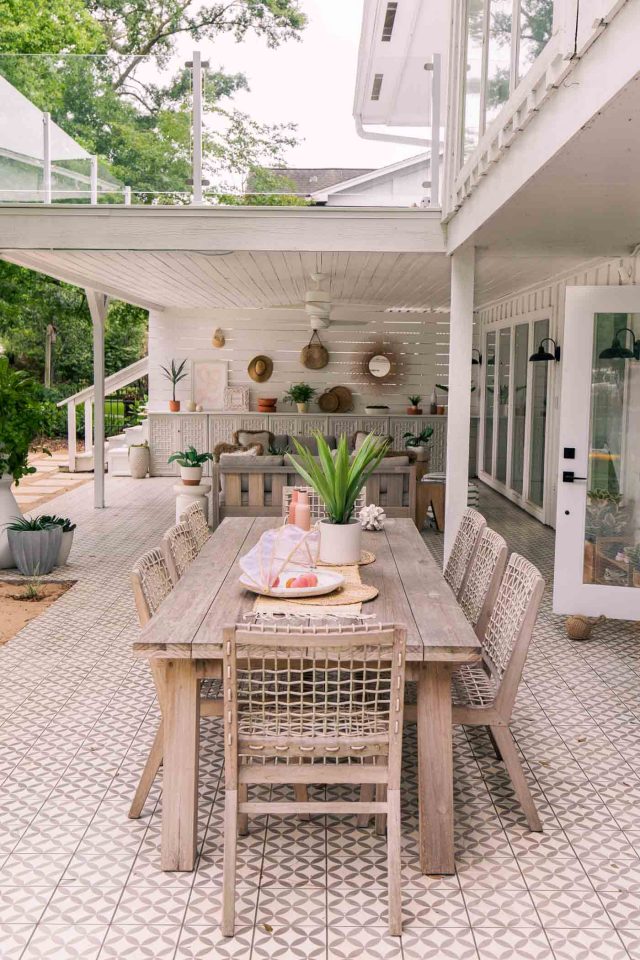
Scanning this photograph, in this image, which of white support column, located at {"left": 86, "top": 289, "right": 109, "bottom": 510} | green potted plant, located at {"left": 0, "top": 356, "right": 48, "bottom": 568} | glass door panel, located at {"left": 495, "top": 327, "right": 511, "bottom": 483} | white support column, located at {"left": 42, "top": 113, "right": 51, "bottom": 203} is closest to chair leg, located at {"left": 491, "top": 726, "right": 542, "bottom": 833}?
green potted plant, located at {"left": 0, "top": 356, "right": 48, "bottom": 568}

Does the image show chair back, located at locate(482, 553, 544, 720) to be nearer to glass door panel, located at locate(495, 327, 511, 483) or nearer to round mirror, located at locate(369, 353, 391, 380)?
glass door panel, located at locate(495, 327, 511, 483)

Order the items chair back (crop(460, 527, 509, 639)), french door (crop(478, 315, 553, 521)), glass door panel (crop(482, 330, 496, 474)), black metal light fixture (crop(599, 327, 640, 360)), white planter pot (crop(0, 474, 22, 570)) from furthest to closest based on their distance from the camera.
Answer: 1. glass door panel (crop(482, 330, 496, 474))
2. french door (crop(478, 315, 553, 521))
3. white planter pot (crop(0, 474, 22, 570))
4. black metal light fixture (crop(599, 327, 640, 360))
5. chair back (crop(460, 527, 509, 639))

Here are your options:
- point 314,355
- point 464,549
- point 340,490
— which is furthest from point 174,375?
point 340,490

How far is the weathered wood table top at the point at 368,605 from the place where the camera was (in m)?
2.62

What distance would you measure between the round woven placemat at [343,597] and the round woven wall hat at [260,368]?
10437mm

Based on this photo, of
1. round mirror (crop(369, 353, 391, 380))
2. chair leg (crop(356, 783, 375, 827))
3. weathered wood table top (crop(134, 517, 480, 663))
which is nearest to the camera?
weathered wood table top (crop(134, 517, 480, 663))

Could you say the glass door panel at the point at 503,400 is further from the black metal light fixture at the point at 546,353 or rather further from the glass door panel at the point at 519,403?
the black metal light fixture at the point at 546,353

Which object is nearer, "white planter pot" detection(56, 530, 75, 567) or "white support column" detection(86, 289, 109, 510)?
"white planter pot" detection(56, 530, 75, 567)

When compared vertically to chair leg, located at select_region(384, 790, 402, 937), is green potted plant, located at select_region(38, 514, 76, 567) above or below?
above

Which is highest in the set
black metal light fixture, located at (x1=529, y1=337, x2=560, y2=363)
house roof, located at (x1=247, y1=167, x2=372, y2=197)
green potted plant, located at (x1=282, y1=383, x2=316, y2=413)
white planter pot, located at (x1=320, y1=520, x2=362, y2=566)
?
house roof, located at (x1=247, y1=167, x2=372, y2=197)

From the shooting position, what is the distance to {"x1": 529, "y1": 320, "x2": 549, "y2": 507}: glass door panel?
9352 mm

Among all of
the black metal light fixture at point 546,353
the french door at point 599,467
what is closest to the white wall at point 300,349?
the black metal light fixture at point 546,353

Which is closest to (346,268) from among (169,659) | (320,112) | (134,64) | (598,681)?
(320,112)

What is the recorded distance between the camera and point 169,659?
9.06 ft
